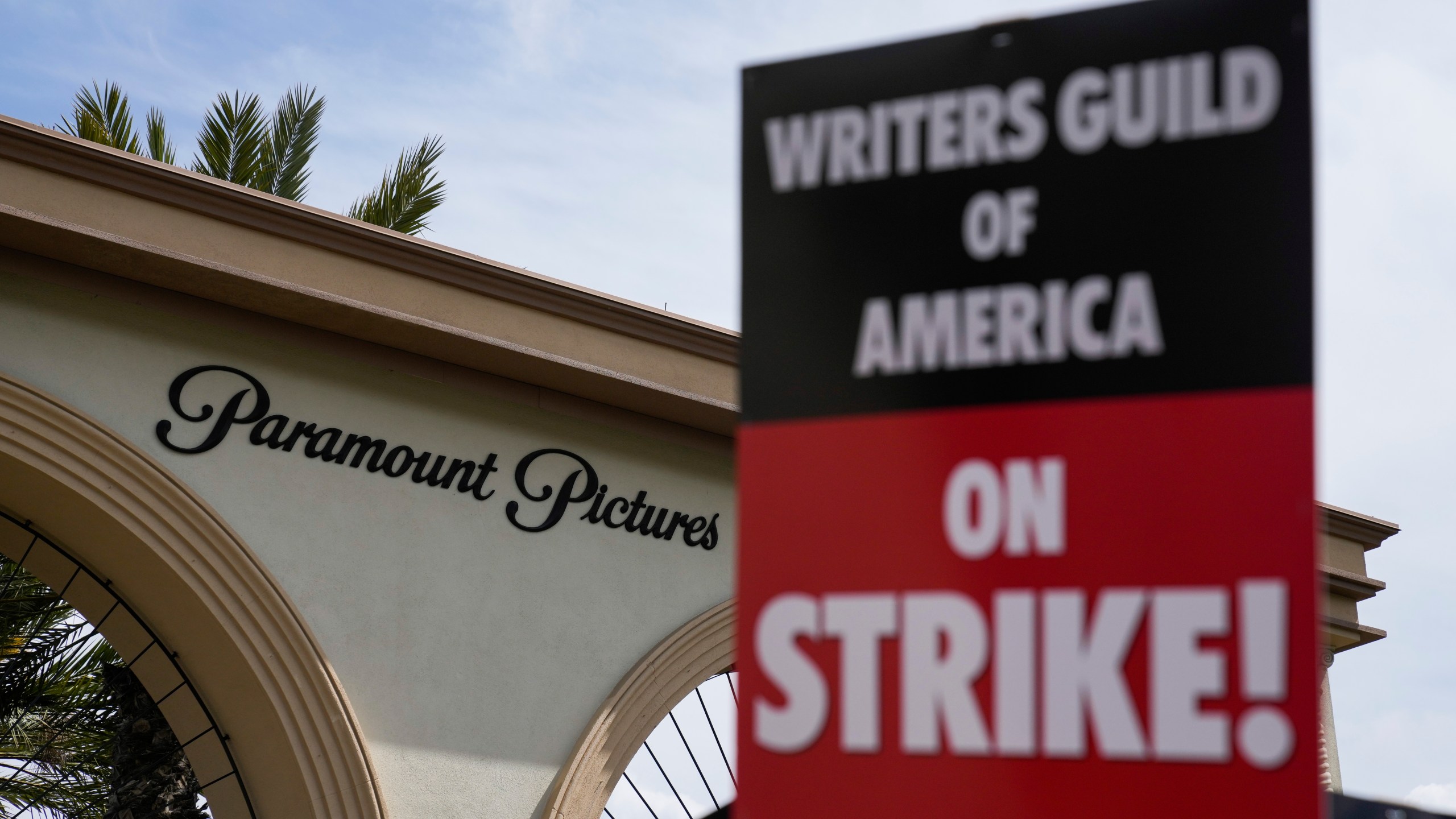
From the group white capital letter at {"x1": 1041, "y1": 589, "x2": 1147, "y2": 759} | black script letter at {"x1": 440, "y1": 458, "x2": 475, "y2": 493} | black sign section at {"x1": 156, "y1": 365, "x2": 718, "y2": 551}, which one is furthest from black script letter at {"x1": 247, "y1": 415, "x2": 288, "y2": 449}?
white capital letter at {"x1": 1041, "y1": 589, "x2": 1147, "y2": 759}

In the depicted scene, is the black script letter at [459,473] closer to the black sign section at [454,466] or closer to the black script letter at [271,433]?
the black sign section at [454,466]

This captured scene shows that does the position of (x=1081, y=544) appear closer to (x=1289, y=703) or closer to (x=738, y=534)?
(x=1289, y=703)

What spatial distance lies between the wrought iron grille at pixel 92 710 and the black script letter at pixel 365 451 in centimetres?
120

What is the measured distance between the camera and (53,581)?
5.96 metres

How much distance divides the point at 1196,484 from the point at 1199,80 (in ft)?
2.00

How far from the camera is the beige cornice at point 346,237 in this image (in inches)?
214

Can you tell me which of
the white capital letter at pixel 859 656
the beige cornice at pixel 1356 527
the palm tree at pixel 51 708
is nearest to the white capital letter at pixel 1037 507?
the white capital letter at pixel 859 656

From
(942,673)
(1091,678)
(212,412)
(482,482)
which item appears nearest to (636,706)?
(482,482)

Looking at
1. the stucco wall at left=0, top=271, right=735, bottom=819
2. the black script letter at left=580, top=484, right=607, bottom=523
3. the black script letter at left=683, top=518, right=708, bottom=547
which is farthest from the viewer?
the black script letter at left=683, top=518, right=708, bottom=547

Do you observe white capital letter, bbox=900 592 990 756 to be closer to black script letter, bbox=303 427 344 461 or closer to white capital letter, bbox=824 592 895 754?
white capital letter, bbox=824 592 895 754

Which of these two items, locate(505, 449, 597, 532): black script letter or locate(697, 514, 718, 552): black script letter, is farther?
locate(697, 514, 718, 552): black script letter

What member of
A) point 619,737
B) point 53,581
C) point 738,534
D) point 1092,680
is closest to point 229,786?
point 53,581

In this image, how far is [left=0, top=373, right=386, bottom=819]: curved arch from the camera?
542 centimetres

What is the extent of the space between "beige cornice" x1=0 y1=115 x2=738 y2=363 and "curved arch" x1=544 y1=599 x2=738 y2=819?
4.70ft
